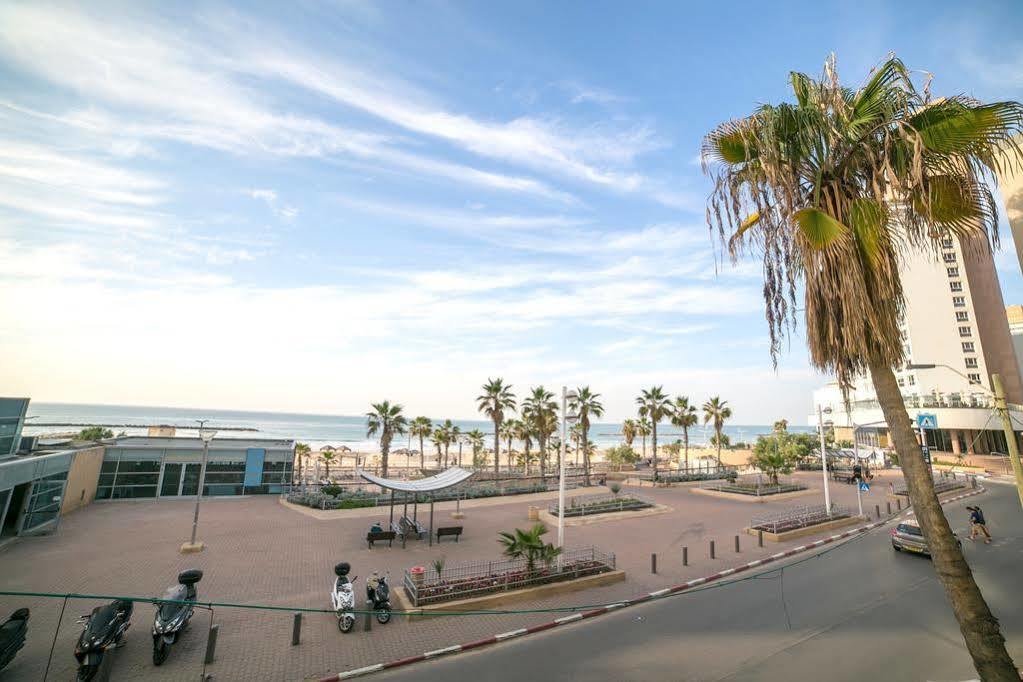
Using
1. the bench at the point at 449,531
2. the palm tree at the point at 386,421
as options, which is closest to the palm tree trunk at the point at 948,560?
the bench at the point at 449,531

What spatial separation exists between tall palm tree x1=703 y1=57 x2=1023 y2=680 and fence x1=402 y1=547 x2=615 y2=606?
31.5ft

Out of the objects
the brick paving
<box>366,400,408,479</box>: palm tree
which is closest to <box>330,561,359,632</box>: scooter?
the brick paving

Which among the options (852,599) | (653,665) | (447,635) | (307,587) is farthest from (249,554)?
(852,599)

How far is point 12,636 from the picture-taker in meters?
8.84

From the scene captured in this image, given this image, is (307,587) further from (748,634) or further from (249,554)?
(748,634)

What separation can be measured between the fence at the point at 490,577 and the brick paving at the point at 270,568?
764mm

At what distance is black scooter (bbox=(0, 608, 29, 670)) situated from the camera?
8547 mm

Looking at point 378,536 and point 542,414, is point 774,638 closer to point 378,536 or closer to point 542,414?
point 378,536

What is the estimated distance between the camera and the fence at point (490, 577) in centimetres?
1248

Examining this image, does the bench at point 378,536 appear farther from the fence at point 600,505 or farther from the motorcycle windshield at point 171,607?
the fence at point 600,505

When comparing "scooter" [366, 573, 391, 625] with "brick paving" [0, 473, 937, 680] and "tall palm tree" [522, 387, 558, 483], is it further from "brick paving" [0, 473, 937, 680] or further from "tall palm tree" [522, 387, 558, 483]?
"tall palm tree" [522, 387, 558, 483]

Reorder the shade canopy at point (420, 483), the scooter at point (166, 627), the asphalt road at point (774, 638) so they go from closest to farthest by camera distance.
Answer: the asphalt road at point (774, 638)
the scooter at point (166, 627)
the shade canopy at point (420, 483)

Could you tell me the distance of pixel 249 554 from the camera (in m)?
17.3

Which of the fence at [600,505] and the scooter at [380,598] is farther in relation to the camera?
the fence at [600,505]
